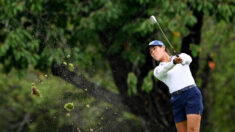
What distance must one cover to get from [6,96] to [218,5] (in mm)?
7351

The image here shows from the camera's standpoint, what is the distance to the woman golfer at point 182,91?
4.38m

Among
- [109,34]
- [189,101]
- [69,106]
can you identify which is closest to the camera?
[189,101]

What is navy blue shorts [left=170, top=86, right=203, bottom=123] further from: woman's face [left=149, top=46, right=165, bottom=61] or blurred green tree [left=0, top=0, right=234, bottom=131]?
blurred green tree [left=0, top=0, right=234, bottom=131]

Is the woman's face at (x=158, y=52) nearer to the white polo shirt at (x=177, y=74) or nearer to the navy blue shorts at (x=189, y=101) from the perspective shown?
the white polo shirt at (x=177, y=74)

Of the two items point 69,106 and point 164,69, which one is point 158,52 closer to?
point 164,69

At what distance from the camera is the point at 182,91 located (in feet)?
14.5

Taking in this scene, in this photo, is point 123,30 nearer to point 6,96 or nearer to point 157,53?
point 157,53

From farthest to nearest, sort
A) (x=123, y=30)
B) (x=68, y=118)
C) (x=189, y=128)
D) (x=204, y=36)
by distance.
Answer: (x=204, y=36) → (x=123, y=30) → (x=68, y=118) → (x=189, y=128)

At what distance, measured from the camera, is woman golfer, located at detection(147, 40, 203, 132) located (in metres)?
4.38

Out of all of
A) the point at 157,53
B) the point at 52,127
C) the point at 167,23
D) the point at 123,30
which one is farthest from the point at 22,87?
the point at 157,53

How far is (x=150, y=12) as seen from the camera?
811cm

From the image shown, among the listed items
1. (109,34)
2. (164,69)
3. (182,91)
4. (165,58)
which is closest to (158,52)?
(165,58)

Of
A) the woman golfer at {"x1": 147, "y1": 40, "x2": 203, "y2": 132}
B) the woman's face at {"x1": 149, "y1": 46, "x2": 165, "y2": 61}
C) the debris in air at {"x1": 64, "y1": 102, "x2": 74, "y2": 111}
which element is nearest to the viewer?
the woman golfer at {"x1": 147, "y1": 40, "x2": 203, "y2": 132}

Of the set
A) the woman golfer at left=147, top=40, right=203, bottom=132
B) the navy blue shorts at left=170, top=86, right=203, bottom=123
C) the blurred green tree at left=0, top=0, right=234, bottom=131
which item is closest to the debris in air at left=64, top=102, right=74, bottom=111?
the blurred green tree at left=0, top=0, right=234, bottom=131
